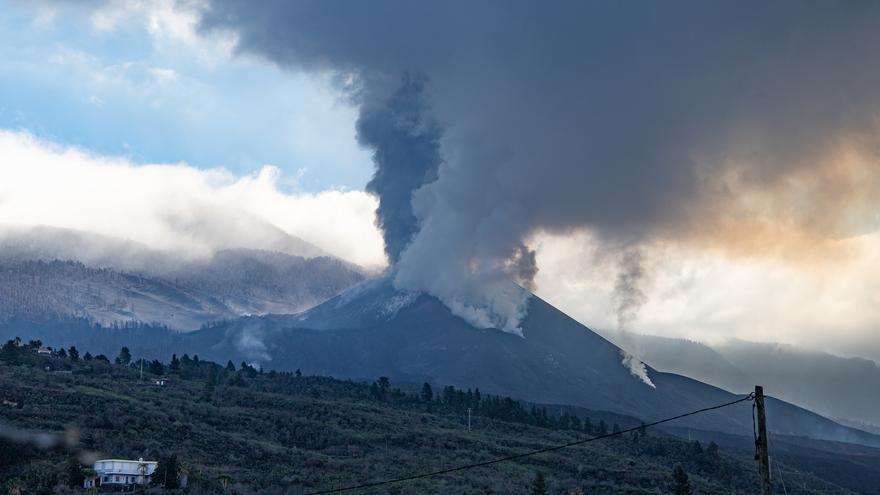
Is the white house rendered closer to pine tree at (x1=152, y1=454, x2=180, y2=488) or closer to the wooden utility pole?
pine tree at (x1=152, y1=454, x2=180, y2=488)

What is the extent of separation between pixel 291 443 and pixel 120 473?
44.2 meters

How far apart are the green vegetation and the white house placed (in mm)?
1868

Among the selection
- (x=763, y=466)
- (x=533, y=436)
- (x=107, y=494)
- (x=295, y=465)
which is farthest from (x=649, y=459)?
(x=763, y=466)

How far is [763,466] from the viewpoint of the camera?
47906 mm

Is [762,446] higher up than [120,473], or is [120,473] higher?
[762,446]

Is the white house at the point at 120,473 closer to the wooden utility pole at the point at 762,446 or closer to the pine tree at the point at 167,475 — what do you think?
the pine tree at the point at 167,475

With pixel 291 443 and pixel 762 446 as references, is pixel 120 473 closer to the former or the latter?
pixel 291 443

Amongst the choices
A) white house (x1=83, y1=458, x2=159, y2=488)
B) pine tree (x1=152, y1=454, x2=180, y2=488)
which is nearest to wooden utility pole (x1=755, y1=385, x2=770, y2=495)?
pine tree (x1=152, y1=454, x2=180, y2=488)

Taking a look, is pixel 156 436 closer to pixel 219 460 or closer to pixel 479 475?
pixel 219 460

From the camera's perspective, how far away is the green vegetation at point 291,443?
106750 mm

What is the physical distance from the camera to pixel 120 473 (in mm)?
98250

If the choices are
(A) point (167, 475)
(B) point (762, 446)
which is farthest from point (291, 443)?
(B) point (762, 446)

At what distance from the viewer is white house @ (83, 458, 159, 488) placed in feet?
319

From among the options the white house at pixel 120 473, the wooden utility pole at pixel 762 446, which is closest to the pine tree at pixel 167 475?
the white house at pixel 120 473
